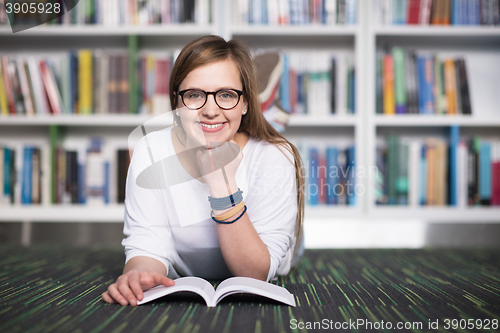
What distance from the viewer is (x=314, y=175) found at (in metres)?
1.84

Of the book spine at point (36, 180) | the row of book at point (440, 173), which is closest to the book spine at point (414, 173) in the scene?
the row of book at point (440, 173)

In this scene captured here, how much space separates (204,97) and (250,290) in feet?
1.49

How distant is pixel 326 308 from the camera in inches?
30.4

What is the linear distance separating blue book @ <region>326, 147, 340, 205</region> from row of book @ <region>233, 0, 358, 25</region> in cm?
64

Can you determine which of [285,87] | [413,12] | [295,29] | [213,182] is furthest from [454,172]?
[213,182]

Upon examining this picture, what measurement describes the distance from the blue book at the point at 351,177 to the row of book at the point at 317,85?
20 centimetres

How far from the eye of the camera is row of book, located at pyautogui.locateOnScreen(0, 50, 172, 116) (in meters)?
1.81

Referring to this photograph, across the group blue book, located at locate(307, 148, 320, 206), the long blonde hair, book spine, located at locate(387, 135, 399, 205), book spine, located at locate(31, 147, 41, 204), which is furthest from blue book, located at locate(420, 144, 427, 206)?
book spine, located at locate(31, 147, 41, 204)

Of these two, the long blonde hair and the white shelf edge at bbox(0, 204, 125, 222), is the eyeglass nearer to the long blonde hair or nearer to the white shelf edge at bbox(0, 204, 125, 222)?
the long blonde hair

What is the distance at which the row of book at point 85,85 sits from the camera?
1.81 m

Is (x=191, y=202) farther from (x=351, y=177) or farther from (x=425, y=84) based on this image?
(x=425, y=84)

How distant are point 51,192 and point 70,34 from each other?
792 millimetres

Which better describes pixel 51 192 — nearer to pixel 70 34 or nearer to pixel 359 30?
pixel 70 34

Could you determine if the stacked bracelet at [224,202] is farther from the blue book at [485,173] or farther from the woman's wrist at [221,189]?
the blue book at [485,173]
